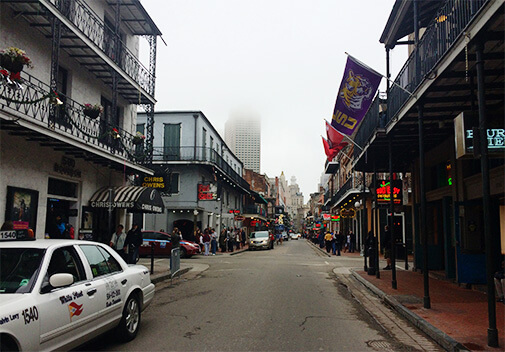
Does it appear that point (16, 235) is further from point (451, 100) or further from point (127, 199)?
point (127, 199)

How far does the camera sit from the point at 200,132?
108ft

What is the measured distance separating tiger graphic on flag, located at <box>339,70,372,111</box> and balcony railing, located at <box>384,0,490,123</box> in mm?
765

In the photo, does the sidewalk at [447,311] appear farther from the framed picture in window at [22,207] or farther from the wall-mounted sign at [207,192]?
the wall-mounted sign at [207,192]

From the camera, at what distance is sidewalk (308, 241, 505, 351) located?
21.1 feet

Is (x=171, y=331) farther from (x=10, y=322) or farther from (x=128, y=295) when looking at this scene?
(x=10, y=322)

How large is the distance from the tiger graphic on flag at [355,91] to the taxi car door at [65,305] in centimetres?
879

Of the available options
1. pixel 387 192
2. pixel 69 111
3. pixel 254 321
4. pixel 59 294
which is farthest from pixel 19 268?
pixel 387 192

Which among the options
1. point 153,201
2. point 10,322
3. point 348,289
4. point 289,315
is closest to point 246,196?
point 153,201

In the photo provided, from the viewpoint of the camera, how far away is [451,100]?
9125 mm

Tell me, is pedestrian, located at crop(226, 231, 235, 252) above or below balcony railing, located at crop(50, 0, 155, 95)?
below

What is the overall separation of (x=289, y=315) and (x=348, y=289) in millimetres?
4909

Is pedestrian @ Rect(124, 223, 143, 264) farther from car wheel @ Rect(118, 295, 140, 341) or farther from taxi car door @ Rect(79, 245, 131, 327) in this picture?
taxi car door @ Rect(79, 245, 131, 327)

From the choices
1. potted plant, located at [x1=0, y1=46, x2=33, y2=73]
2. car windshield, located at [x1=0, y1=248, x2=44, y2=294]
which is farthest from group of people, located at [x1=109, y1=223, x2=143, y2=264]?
car windshield, located at [x1=0, y1=248, x2=44, y2=294]

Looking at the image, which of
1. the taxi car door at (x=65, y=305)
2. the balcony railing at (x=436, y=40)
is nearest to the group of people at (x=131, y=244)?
the balcony railing at (x=436, y=40)
